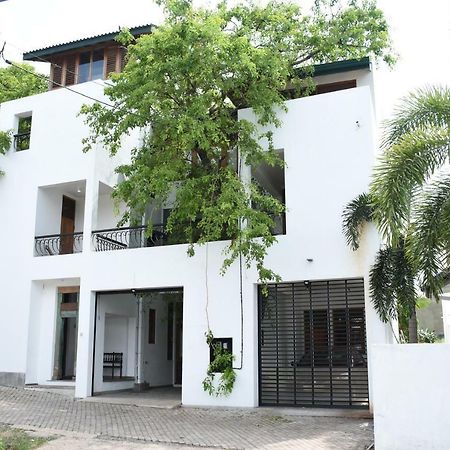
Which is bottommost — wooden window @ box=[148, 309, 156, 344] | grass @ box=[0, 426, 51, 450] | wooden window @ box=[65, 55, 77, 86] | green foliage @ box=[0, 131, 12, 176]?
grass @ box=[0, 426, 51, 450]

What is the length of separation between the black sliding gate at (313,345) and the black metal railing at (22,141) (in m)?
9.84

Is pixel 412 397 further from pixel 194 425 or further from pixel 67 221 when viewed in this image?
pixel 67 221

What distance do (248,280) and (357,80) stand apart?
6358mm

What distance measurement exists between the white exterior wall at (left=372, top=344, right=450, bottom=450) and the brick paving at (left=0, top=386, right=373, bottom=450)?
1.12 meters

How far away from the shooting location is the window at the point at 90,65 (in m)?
19.6

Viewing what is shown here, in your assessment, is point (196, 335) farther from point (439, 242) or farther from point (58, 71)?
point (58, 71)

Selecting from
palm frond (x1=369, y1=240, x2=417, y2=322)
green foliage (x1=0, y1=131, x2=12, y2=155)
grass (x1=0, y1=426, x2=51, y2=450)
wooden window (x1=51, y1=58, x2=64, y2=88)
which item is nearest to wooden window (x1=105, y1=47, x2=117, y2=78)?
wooden window (x1=51, y1=58, x2=64, y2=88)

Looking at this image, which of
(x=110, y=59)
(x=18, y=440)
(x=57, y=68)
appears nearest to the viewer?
(x=18, y=440)

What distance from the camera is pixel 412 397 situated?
8.04 metres

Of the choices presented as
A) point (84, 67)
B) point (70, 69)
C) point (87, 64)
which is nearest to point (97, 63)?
point (87, 64)

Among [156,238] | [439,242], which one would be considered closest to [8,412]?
[156,238]

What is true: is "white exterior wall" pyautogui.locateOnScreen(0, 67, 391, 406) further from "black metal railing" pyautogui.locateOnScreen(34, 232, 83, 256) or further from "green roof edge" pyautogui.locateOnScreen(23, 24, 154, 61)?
"green roof edge" pyautogui.locateOnScreen(23, 24, 154, 61)

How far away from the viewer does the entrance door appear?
17.8 meters

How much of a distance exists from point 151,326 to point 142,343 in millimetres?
1063
